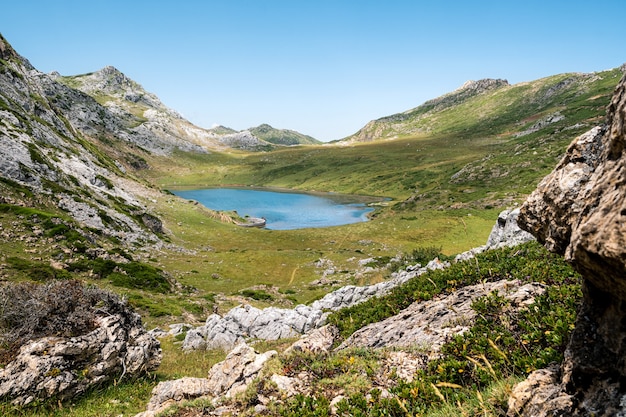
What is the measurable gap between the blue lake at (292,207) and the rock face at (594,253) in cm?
9360

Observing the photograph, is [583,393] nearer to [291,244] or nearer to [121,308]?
[121,308]

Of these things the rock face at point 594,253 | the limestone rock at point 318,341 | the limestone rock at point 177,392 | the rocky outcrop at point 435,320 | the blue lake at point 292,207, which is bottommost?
the blue lake at point 292,207

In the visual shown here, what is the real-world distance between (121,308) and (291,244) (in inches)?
2108

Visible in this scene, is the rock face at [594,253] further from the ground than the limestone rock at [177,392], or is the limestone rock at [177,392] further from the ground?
the rock face at [594,253]

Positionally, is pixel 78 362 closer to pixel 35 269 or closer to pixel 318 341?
pixel 318 341

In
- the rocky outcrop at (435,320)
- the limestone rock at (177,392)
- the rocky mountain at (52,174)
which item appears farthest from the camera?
the rocky mountain at (52,174)

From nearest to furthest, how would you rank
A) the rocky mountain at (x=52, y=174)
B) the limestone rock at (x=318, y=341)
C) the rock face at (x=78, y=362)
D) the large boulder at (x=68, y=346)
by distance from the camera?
the rock face at (x=78, y=362)
the large boulder at (x=68, y=346)
the limestone rock at (x=318, y=341)
the rocky mountain at (x=52, y=174)

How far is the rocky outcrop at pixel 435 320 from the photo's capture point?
9406mm

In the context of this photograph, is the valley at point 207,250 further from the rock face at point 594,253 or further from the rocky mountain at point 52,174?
the rock face at point 594,253

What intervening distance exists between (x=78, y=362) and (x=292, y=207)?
126 m

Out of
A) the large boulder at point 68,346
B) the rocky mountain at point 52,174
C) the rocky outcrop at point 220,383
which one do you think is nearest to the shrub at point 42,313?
the large boulder at point 68,346

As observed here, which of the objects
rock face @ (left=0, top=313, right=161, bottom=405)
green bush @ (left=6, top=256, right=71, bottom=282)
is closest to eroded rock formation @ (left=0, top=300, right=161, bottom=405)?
rock face @ (left=0, top=313, right=161, bottom=405)

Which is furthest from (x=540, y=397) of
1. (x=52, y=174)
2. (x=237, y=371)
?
(x=52, y=174)

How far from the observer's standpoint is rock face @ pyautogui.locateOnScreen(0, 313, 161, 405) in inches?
441
